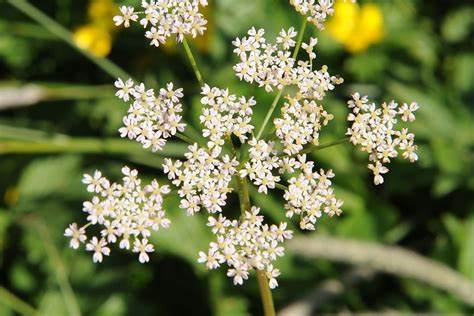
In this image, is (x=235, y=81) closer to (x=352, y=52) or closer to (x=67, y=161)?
(x=352, y=52)

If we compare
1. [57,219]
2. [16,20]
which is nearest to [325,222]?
[57,219]

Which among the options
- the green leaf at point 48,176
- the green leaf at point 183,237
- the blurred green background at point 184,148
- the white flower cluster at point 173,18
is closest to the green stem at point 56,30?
the blurred green background at point 184,148

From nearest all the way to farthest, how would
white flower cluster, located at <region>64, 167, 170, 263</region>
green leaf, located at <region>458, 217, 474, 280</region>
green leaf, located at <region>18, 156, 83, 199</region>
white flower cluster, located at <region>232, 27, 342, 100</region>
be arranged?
white flower cluster, located at <region>64, 167, 170, 263</region>
white flower cluster, located at <region>232, 27, 342, 100</region>
green leaf, located at <region>458, 217, 474, 280</region>
green leaf, located at <region>18, 156, 83, 199</region>

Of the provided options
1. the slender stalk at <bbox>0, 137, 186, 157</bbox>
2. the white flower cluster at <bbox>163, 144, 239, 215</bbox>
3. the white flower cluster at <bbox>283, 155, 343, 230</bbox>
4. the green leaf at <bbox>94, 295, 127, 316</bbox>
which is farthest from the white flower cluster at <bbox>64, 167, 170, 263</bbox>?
the slender stalk at <bbox>0, 137, 186, 157</bbox>

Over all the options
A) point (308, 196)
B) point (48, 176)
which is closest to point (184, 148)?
point (48, 176)

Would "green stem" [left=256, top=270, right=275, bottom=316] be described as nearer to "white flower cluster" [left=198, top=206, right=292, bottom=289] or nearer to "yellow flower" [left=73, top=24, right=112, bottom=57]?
"white flower cluster" [left=198, top=206, right=292, bottom=289]

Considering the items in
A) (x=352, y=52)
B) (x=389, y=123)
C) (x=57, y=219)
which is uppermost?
(x=352, y=52)

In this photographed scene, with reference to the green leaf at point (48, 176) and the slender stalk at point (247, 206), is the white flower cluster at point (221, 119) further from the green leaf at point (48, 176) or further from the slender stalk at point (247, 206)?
the green leaf at point (48, 176)
